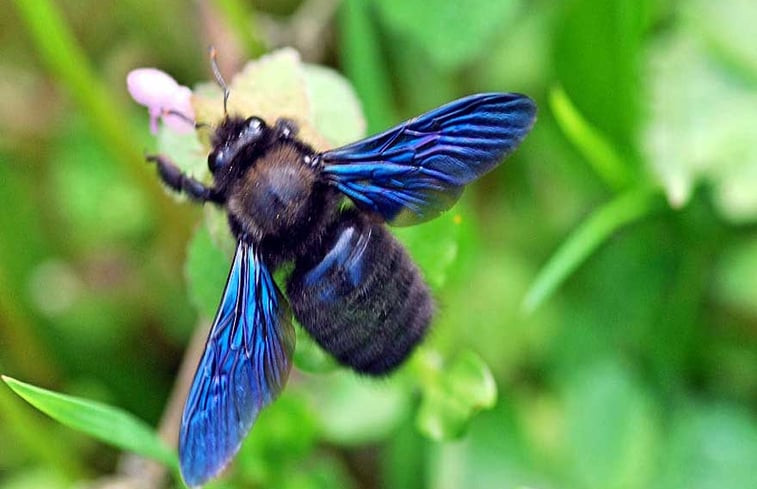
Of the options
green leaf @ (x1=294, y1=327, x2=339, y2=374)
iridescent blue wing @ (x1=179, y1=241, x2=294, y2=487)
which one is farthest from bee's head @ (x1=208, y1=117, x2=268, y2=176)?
green leaf @ (x1=294, y1=327, x2=339, y2=374)

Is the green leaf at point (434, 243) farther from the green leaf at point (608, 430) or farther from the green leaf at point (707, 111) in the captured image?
the green leaf at point (608, 430)

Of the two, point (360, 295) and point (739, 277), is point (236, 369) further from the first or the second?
point (739, 277)

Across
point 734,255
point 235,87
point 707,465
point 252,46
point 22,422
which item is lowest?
point 707,465

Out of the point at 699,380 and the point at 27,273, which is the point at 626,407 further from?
the point at 27,273

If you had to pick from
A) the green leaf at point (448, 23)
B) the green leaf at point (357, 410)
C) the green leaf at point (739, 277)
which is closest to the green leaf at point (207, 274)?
the green leaf at point (357, 410)

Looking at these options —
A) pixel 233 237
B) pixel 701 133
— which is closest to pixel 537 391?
pixel 701 133

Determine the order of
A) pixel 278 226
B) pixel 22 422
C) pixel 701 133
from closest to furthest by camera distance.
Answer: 1. pixel 278 226
2. pixel 22 422
3. pixel 701 133

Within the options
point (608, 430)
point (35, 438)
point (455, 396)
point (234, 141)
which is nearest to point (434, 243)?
point (455, 396)

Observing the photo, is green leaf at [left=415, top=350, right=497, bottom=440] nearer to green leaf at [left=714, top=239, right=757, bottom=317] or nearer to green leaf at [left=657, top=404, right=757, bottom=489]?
green leaf at [left=657, top=404, right=757, bottom=489]
